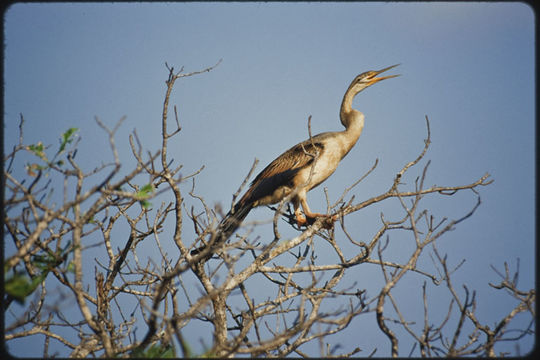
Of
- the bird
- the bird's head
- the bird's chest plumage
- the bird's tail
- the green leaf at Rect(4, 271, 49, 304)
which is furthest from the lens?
the bird's head

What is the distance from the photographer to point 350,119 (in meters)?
6.41

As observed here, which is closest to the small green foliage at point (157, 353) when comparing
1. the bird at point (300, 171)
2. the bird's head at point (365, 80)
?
the bird at point (300, 171)

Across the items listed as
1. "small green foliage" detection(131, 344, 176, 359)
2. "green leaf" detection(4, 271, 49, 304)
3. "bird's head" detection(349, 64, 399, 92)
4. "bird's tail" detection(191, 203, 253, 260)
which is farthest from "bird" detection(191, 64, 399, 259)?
"green leaf" detection(4, 271, 49, 304)

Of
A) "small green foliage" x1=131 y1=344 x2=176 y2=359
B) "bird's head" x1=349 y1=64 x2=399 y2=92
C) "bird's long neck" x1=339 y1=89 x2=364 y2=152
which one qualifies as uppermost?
"bird's head" x1=349 y1=64 x2=399 y2=92

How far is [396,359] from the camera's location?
2.87 m

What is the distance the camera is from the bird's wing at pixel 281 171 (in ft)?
18.0

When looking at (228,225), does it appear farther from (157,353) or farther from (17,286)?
(17,286)

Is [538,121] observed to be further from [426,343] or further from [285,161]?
[285,161]

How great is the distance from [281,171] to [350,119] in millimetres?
1444

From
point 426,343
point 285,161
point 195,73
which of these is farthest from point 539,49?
point 285,161

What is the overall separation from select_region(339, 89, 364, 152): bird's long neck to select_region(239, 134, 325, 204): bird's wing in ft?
1.48

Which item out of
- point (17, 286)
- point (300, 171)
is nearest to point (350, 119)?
point (300, 171)

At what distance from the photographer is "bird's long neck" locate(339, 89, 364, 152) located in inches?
244

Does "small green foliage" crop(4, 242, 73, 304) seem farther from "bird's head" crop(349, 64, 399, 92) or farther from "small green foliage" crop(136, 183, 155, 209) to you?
"bird's head" crop(349, 64, 399, 92)
